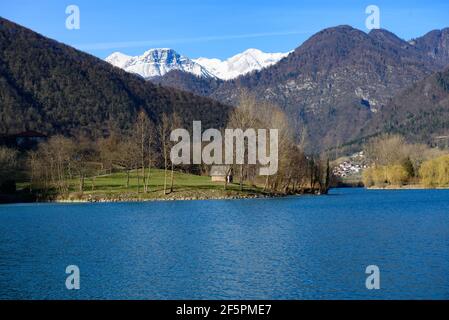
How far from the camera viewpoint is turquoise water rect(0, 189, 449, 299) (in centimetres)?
2603

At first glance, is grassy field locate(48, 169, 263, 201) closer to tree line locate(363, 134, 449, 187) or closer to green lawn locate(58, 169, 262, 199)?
green lawn locate(58, 169, 262, 199)

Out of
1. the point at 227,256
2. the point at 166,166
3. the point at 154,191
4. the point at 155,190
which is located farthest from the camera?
the point at 166,166

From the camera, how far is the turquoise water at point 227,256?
2603 centimetres

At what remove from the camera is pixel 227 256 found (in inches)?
1339

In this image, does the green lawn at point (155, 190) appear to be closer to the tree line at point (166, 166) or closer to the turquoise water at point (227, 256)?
the tree line at point (166, 166)

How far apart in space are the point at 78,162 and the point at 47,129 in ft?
231

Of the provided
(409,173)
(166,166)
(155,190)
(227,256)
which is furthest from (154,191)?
(409,173)

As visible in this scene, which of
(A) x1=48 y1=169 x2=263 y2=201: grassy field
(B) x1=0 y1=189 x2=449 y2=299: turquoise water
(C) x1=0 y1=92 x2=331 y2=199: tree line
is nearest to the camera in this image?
(B) x1=0 y1=189 x2=449 y2=299: turquoise water

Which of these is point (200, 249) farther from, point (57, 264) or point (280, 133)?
point (280, 133)

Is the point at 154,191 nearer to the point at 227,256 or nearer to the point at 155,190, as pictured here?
the point at 155,190

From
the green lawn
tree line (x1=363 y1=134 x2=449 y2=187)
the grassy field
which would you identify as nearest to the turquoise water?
the grassy field

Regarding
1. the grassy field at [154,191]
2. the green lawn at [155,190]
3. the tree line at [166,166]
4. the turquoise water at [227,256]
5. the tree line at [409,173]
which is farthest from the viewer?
the tree line at [409,173]

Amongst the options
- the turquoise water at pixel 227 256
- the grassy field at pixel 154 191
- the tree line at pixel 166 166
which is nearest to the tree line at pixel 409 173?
the tree line at pixel 166 166

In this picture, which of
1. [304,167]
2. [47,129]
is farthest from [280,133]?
[47,129]
